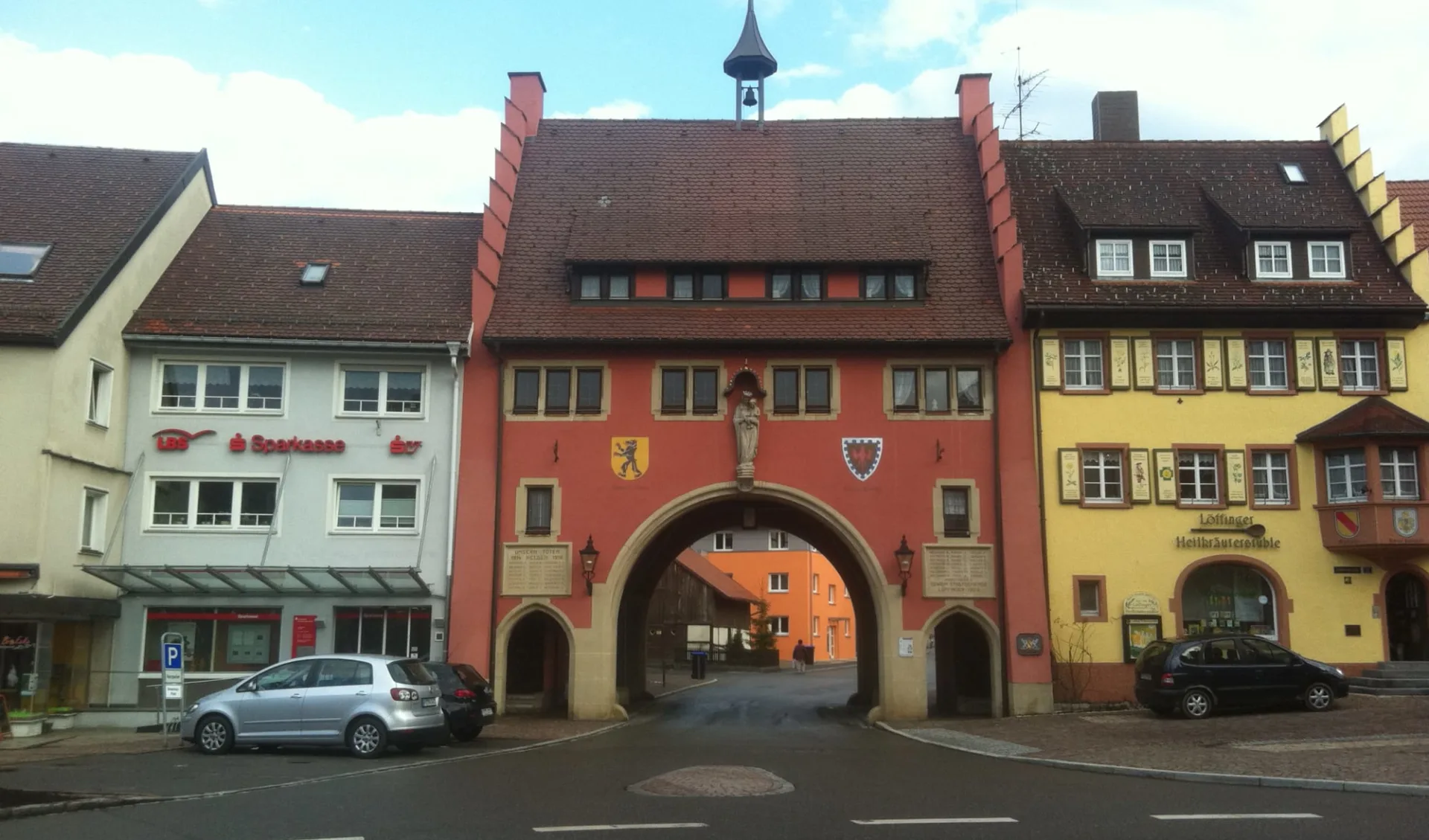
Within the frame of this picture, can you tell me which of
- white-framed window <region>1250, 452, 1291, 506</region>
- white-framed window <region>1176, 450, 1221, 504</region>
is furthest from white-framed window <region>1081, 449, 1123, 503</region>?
white-framed window <region>1250, 452, 1291, 506</region>

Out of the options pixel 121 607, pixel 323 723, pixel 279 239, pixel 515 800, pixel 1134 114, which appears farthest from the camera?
pixel 1134 114

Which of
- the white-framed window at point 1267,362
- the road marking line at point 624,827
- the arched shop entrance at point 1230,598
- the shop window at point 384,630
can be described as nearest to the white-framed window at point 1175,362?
the white-framed window at point 1267,362

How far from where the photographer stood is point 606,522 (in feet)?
97.9

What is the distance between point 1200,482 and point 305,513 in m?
20.0

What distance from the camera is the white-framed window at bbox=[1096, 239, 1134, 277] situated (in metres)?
30.9

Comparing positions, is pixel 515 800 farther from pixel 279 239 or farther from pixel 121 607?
pixel 279 239

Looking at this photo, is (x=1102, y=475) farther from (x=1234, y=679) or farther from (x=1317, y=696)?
(x=1317, y=696)

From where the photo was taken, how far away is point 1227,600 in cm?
2981

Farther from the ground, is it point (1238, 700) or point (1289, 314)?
point (1289, 314)

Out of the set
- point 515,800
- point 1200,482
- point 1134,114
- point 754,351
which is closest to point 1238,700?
point 1200,482

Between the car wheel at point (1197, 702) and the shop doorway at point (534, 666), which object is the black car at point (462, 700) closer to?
the shop doorway at point (534, 666)

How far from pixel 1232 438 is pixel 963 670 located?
815 centimetres

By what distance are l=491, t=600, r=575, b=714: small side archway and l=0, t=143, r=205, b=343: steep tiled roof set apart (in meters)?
11.1

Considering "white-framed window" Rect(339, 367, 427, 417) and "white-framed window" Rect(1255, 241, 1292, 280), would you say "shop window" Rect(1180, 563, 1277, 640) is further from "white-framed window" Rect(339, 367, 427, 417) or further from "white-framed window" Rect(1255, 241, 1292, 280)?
"white-framed window" Rect(339, 367, 427, 417)
